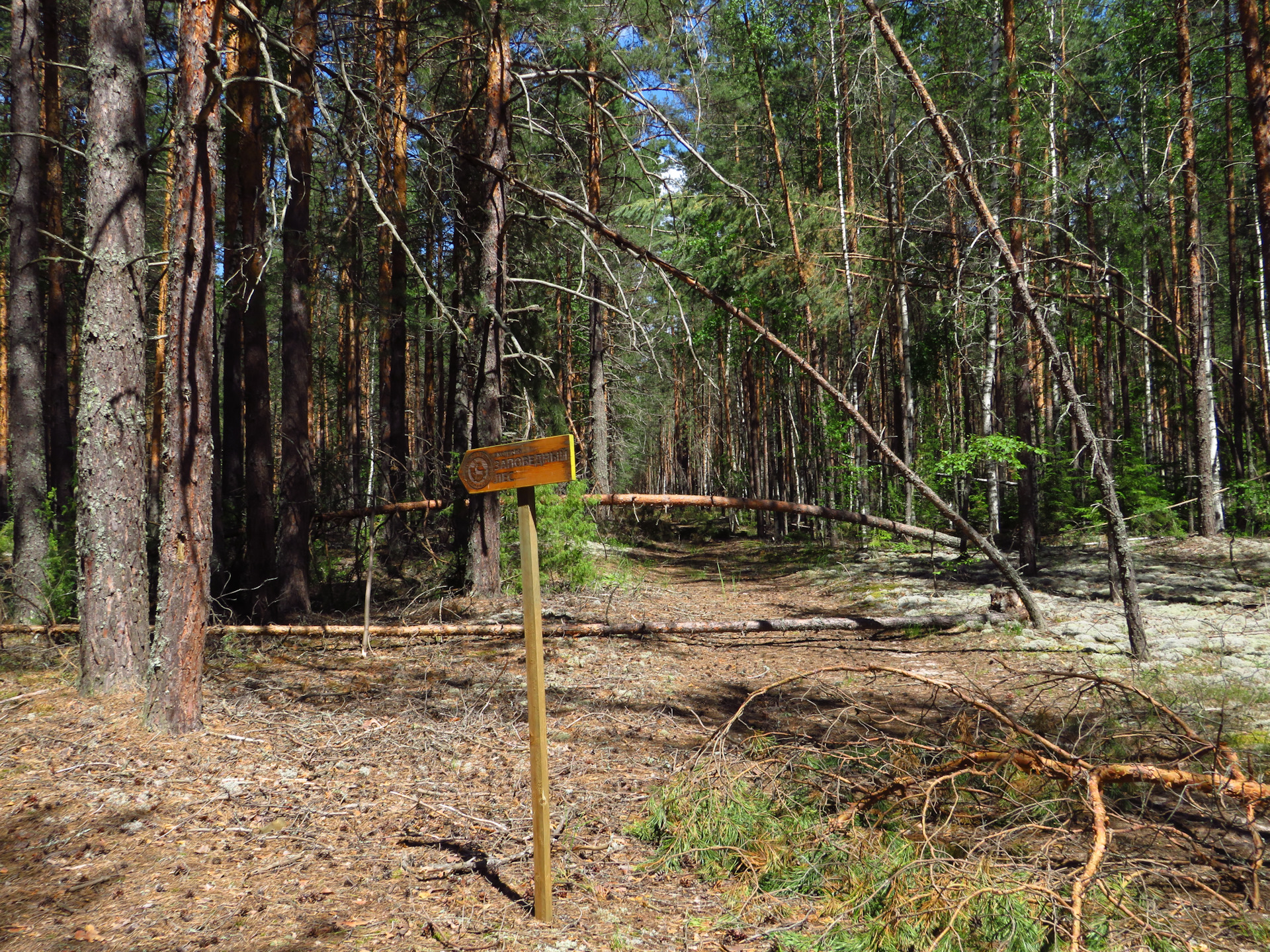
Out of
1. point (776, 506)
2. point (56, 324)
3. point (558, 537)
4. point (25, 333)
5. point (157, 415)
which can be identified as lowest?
point (558, 537)

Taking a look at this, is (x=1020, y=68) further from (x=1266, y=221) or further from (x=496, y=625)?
(x=496, y=625)

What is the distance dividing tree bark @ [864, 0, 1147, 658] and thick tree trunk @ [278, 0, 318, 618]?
731 cm

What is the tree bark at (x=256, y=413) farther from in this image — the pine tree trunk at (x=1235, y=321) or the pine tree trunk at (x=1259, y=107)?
the pine tree trunk at (x=1235, y=321)

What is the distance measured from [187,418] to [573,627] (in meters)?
4.69

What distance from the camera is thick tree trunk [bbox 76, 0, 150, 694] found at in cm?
539

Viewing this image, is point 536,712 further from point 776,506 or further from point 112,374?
point 776,506

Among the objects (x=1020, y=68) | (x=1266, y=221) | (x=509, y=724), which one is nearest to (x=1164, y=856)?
(x=509, y=724)

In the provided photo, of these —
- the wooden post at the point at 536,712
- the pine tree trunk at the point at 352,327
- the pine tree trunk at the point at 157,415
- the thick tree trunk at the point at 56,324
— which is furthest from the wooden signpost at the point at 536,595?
the pine tree trunk at the point at 157,415

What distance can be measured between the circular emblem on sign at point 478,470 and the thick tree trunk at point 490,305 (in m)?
6.27

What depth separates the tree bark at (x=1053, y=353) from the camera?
7117 millimetres

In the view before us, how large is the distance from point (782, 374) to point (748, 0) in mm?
12412

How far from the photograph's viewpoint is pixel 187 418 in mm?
5133

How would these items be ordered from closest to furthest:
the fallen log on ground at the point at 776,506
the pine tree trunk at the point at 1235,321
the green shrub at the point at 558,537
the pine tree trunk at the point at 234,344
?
1. the fallen log on ground at the point at 776,506
2. the pine tree trunk at the point at 234,344
3. the green shrub at the point at 558,537
4. the pine tree trunk at the point at 1235,321

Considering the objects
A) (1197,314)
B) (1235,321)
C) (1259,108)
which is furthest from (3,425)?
(1235,321)
